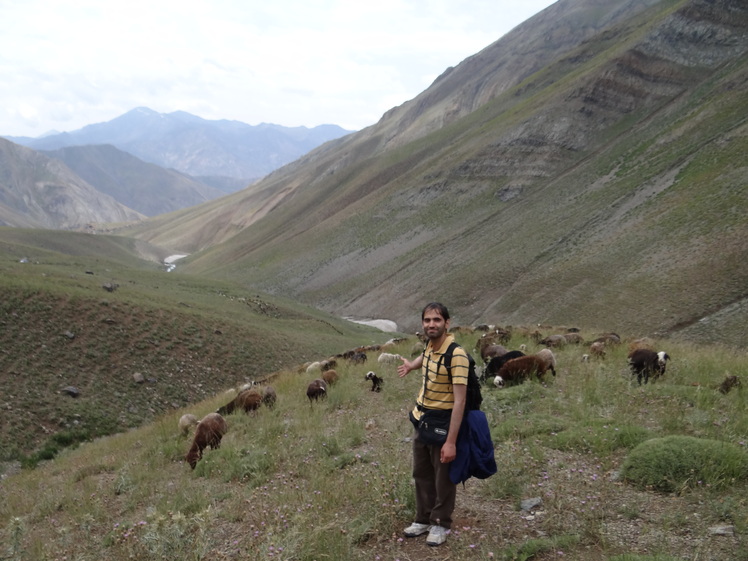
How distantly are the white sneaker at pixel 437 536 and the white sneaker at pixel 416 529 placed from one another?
0.17 meters

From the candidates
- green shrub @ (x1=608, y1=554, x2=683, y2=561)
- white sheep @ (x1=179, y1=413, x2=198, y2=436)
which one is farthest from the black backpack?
white sheep @ (x1=179, y1=413, x2=198, y2=436)

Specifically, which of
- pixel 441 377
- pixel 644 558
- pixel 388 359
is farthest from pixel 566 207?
pixel 644 558

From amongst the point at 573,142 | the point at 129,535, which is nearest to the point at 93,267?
the point at 129,535

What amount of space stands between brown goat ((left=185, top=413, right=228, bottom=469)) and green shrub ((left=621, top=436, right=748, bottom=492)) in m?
7.02

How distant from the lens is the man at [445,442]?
5168mm

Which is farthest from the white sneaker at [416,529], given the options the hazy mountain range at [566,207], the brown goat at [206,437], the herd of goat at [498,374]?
the hazy mountain range at [566,207]

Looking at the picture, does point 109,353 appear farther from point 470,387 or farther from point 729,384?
point 729,384

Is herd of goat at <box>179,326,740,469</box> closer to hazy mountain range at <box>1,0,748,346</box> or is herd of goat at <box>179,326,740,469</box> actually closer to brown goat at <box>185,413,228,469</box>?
brown goat at <box>185,413,228,469</box>

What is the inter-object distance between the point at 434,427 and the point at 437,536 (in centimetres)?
107

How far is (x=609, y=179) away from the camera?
5619 cm

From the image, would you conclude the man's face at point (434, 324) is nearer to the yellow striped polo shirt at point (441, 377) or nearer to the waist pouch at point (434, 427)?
the yellow striped polo shirt at point (441, 377)

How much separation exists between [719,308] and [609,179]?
101 feet

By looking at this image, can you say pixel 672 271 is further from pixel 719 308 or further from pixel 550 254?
pixel 550 254

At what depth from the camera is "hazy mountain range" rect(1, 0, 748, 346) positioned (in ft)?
117
